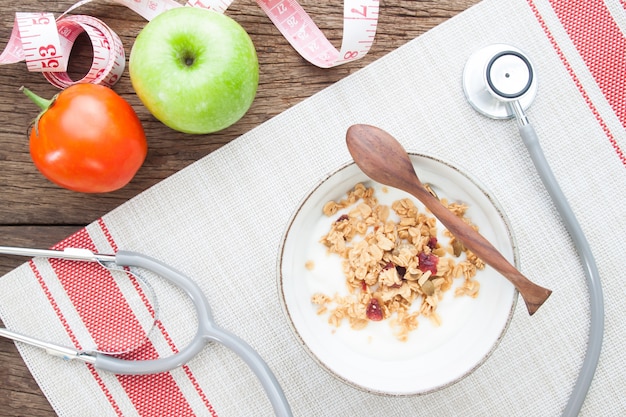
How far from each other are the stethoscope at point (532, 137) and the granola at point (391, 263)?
0.60 feet

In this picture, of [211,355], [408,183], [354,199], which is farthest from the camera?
[211,355]

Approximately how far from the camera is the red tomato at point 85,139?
0.99 meters

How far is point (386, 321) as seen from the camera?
3.19 feet

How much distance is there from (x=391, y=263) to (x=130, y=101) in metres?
0.52

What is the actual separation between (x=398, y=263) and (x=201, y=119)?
1.20 ft

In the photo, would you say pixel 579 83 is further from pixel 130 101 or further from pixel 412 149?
pixel 130 101

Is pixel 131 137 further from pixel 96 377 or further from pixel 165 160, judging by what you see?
pixel 96 377

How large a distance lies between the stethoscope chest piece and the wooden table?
0.32ft

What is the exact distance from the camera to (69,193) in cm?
112

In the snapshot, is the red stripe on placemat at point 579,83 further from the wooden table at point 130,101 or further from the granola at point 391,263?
the granola at point 391,263

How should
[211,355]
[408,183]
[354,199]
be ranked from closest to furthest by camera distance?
[408,183] < [354,199] < [211,355]

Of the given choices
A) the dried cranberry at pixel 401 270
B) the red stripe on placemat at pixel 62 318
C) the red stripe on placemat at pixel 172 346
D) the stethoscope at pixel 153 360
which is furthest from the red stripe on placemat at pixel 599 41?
the red stripe on placemat at pixel 62 318

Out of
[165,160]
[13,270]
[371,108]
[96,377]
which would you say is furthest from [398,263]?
[13,270]

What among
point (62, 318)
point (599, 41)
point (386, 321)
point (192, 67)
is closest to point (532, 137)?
point (599, 41)
